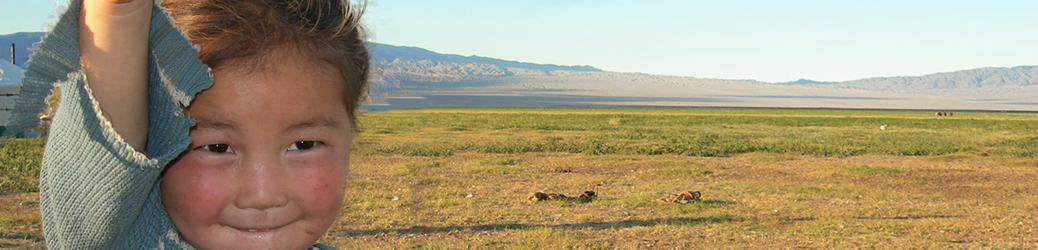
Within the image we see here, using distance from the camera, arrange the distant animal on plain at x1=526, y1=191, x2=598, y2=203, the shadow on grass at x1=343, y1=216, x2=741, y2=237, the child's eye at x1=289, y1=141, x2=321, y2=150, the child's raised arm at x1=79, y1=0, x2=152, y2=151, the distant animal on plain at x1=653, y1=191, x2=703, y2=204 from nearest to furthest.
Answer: the child's raised arm at x1=79, y1=0, x2=152, y2=151 → the child's eye at x1=289, y1=141, x2=321, y2=150 → the shadow on grass at x1=343, y1=216, x2=741, y2=237 → the distant animal on plain at x1=653, y1=191, x2=703, y2=204 → the distant animal on plain at x1=526, y1=191, x2=598, y2=203

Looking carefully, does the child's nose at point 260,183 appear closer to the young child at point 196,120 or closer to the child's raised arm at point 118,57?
the young child at point 196,120

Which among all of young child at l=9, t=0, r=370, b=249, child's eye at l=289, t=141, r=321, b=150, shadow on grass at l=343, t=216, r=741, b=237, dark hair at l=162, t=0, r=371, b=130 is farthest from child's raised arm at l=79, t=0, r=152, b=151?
shadow on grass at l=343, t=216, r=741, b=237

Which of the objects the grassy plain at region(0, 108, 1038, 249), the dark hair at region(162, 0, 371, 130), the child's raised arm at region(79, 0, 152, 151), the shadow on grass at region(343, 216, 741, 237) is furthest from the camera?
the shadow on grass at region(343, 216, 741, 237)

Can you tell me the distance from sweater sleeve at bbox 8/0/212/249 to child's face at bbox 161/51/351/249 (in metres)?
0.13

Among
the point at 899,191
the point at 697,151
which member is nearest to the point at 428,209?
the point at 899,191

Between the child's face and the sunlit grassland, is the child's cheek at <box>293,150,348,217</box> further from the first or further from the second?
the sunlit grassland

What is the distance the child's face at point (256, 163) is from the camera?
948 mm

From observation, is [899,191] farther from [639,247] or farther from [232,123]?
[232,123]

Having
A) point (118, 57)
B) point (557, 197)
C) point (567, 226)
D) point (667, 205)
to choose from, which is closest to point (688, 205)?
point (667, 205)

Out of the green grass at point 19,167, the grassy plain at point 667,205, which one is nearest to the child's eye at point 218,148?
the grassy plain at point 667,205

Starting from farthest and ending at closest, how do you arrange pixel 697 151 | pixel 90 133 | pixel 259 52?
1. pixel 697 151
2. pixel 259 52
3. pixel 90 133

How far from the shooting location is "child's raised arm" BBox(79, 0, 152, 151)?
0.71 metres

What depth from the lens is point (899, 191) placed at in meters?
11.8

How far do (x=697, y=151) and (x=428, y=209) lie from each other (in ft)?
39.2
